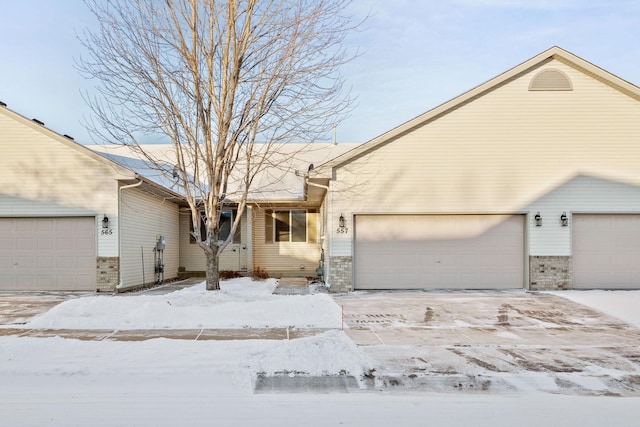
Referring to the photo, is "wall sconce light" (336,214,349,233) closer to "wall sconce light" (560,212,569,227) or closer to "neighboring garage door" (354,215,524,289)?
"neighboring garage door" (354,215,524,289)

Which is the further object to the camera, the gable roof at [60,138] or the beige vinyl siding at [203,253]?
the beige vinyl siding at [203,253]

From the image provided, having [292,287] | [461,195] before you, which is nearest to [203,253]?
[292,287]

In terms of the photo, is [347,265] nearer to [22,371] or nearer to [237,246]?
[237,246]

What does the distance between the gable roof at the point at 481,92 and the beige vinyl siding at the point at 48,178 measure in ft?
20.0

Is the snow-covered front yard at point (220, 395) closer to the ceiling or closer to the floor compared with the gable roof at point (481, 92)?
closer to the floor

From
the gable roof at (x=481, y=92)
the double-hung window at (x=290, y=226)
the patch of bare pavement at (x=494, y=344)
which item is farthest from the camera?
the double-hung window at (x=290, y=226)

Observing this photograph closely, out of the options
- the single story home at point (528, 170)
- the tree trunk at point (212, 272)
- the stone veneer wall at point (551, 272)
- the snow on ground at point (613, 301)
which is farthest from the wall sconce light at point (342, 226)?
the snow on ground at point (613, 301)

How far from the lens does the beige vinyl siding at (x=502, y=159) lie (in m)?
12.5

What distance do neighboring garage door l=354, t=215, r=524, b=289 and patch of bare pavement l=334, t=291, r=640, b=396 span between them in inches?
58.6

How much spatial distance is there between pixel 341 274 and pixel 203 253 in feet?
25.2

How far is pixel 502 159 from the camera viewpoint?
12.5 metres

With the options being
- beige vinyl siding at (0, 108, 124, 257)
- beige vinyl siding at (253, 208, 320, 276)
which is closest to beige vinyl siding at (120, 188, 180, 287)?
beige vinyl siding at (0, 108, 124, 257)

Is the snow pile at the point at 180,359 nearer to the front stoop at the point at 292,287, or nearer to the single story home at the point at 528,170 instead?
the front stoop at the point at 292,287

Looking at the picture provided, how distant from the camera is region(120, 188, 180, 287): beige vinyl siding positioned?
509 inches
